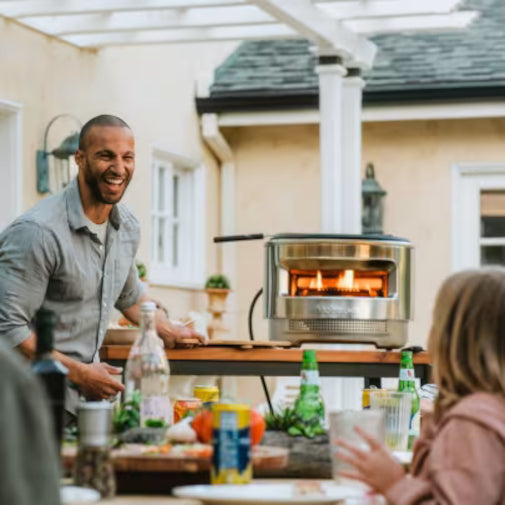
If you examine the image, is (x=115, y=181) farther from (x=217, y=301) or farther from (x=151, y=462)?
(x=217, y=301)

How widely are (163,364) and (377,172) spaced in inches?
325

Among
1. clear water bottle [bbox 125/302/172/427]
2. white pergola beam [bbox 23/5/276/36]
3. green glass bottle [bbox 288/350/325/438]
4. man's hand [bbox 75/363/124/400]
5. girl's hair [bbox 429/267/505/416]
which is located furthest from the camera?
white pergola beam [bbox 23/5/276/36]

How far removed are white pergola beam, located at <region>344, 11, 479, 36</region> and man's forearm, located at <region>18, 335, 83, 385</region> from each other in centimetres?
585

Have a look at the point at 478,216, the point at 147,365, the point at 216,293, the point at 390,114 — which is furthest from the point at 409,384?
the point at 478,216

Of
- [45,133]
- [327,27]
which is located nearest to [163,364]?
[45,133]

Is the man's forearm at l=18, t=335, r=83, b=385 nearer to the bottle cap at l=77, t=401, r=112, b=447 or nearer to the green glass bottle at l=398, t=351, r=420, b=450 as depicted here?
the green glass bottle at l=398, t=351, r=420, b=450

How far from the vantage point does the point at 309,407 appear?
10.6 feet

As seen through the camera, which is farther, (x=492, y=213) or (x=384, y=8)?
(x=492, y=213)

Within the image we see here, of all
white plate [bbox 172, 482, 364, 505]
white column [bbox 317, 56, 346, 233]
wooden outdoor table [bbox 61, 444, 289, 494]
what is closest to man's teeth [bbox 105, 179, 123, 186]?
wooden outdoor table [bbox 61, 444, 289, 494]

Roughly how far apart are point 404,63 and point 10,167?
4.28m

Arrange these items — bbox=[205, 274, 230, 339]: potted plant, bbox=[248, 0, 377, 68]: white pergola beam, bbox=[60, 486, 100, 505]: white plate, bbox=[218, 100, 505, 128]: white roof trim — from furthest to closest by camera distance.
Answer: bbox=[218, 100, 505, 128]: white roof trim < bbox=[205, 274, 230, 339]: potted plant < bbox=[248, 0, 377, 68]: white pergola beam < bbox=[60, 486, 100, 505]: white plate

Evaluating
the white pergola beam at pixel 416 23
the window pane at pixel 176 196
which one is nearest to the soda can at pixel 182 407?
the white pergola beam at pixel 416 23

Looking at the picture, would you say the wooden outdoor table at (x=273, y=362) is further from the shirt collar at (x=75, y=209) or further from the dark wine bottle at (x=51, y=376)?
Answer: the dark wine bottle at (x=51, y=376)

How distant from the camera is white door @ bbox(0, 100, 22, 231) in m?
8.21
